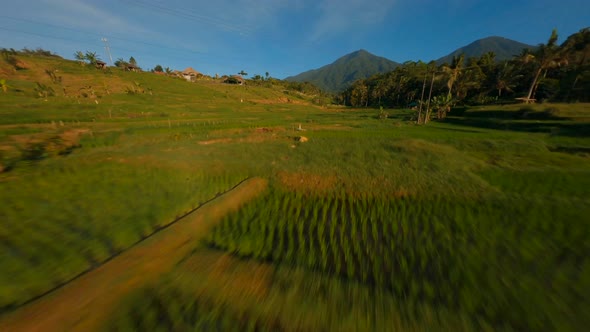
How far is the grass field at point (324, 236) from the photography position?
4.12 m

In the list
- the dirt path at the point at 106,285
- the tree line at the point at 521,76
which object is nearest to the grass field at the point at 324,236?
the dirt path at the point at 106,285

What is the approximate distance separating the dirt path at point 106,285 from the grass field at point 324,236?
29 centimetres

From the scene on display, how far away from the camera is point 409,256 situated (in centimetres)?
571

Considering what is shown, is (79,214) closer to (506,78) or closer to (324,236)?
(324,236)

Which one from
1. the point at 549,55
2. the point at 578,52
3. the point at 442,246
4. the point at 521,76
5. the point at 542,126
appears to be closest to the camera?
the point at 442,246

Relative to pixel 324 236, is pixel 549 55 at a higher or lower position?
higher

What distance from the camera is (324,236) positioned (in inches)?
263

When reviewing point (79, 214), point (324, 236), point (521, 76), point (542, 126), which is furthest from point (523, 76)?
point (79, 214)

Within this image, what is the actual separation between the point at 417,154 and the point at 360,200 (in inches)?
360

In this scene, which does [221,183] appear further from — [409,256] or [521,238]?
[521,238]

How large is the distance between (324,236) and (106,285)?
5642 mm

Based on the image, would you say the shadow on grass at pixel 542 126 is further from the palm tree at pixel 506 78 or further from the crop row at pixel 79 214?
the crop row at pixel 79 214

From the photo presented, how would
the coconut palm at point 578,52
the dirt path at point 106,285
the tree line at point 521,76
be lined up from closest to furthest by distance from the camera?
the dirt path at point 106,285, the coconut palm at point 578,52, the tree line at point 521,76

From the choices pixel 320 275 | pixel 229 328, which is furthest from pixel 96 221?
pixel 320 275
